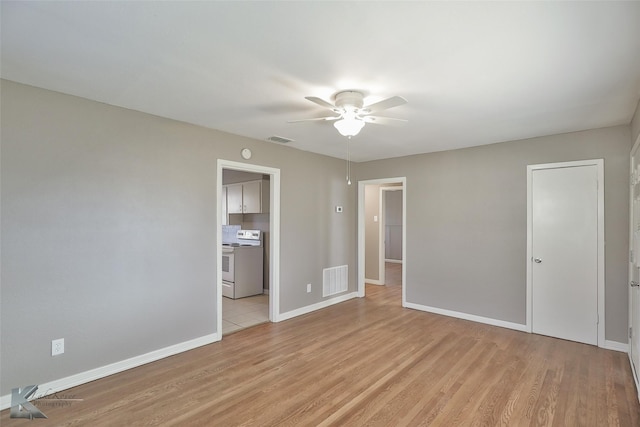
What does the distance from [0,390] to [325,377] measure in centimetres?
249

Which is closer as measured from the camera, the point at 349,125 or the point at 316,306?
the point at 349,125

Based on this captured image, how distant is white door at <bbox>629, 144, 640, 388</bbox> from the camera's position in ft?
8.83

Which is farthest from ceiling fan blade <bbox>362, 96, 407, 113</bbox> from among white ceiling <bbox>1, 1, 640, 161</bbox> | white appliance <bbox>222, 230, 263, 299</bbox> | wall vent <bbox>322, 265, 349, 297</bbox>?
white appliance <bbox>222, 230, 263, 299</bbox>

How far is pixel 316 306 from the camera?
498 cm

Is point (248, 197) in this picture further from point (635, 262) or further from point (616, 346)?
point (616, 346)

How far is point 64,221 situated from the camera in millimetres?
2625

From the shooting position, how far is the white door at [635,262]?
8.83 feet

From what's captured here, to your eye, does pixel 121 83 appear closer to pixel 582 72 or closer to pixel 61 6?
pixel 61 6

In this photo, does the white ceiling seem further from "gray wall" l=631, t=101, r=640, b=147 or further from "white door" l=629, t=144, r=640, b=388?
"white door" l=629, t=144, r=640, b=388

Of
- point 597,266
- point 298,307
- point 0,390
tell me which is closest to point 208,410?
point 0,390

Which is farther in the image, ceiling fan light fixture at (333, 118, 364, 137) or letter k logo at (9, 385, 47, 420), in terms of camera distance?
ceiling fan light fixture at (333, 118, 364, 137)

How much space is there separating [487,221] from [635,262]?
1.67 m

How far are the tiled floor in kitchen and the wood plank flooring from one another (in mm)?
332

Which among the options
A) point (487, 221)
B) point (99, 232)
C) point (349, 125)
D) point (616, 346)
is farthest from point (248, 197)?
point (616, 346)
